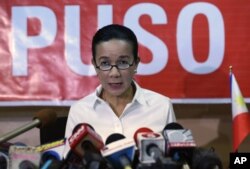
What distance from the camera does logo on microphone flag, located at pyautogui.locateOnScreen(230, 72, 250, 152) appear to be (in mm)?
1746

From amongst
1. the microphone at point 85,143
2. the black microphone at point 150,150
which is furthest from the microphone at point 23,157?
the black microphone at point 150,150

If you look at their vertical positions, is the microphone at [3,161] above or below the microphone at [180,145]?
below

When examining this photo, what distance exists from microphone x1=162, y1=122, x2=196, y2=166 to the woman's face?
0.40 m

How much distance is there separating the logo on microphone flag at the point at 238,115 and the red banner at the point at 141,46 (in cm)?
13

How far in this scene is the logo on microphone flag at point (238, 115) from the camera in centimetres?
175

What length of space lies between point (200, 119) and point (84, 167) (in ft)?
4.34

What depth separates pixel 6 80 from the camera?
1945mm

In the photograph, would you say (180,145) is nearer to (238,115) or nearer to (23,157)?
(23,157)

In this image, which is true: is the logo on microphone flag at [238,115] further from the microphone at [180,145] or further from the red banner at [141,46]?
the microphone at [180,145]

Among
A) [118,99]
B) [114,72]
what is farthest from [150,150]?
[118,99]

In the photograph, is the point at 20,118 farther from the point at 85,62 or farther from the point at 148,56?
the point at 148,56

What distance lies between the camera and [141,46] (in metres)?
1.90

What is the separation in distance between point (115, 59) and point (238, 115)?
0.77 meters

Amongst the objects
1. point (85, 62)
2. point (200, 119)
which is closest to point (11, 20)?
point (85, 62)
